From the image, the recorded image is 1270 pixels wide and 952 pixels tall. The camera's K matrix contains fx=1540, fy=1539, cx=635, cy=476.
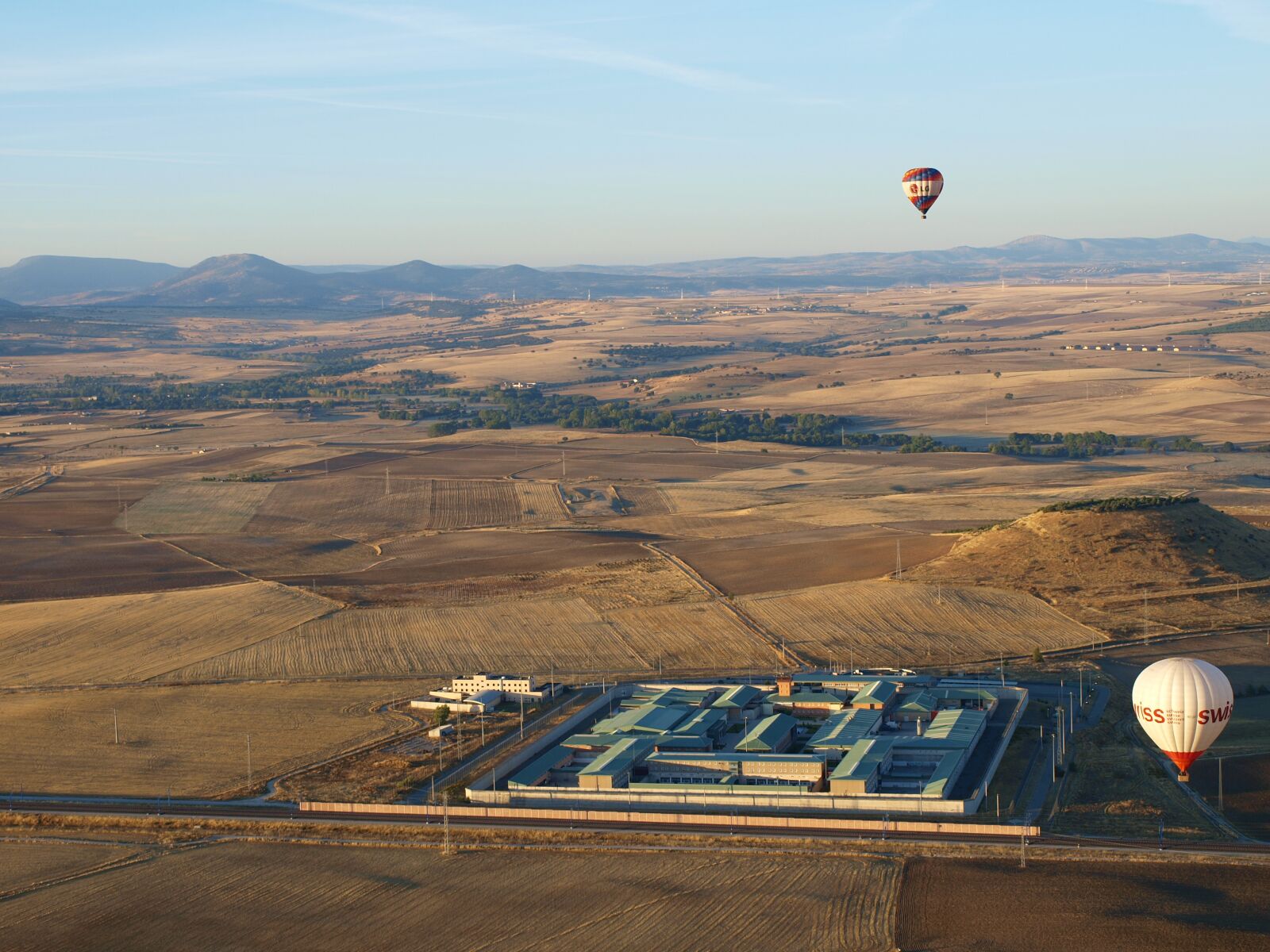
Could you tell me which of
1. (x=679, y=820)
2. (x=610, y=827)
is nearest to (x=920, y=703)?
(x=679, y=820)

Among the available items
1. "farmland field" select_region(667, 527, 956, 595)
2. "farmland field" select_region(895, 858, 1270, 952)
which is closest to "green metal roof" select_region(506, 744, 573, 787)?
"farmland field" select_region(895, 858, 1270, 952)

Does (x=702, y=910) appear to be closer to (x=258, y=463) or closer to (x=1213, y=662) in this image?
(x=1213, y=662)

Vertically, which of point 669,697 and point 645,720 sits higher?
point 645,720

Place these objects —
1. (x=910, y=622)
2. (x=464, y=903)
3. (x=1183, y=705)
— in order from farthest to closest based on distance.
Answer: (x=910, y=622) < (x=1183, y=705) < (x=464, y=903)

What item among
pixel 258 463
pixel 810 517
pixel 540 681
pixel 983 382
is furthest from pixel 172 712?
pixel 983 382

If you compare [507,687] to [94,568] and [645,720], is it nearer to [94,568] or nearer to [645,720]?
[645,720]

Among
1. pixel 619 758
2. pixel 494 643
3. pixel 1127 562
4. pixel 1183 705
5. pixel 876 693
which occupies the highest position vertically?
pixel 1183 705

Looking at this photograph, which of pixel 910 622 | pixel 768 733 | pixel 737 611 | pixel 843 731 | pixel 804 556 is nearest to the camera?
pixel 768 733
